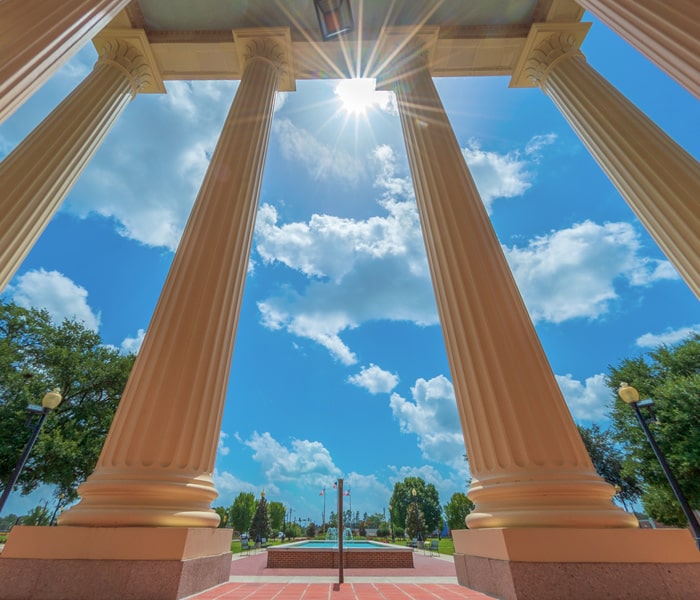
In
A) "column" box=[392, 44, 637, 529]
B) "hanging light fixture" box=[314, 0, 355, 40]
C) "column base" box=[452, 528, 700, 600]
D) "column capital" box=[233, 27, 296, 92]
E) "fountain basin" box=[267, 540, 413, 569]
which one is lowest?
"fountain basin" box=[267, 540, 413, 569]

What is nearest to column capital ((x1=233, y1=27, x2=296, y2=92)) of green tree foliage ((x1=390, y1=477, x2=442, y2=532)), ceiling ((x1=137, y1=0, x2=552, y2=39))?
ceiling ((x1=137, y1=0, x2=552, y2=39))

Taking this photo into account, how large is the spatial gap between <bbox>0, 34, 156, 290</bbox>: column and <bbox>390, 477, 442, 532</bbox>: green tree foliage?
414 ft

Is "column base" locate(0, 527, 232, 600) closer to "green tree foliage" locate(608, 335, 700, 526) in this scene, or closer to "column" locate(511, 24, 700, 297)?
"column" locate(511, 24, 700, 297)

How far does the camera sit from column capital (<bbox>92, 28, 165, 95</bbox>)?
40.6ft

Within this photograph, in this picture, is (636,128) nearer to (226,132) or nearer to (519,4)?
(519,4)

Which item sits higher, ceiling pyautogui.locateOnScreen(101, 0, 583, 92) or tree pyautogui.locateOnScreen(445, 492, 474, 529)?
ceiling pyautogui.locateOnScreen(101, 0, 583, 92)

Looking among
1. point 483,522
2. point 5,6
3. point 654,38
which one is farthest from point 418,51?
point 483,522

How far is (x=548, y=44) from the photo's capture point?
41.1 feet

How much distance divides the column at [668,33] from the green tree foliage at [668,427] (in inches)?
829

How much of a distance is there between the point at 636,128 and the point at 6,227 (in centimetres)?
1537

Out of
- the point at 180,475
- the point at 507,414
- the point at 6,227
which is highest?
the point at 6,227

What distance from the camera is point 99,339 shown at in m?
34.0

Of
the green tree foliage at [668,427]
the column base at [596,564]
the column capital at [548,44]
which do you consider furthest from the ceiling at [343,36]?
the green tree foliage at [668,427]

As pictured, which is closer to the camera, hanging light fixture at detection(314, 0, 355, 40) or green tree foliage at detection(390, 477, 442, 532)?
hanging light fixture at detection(314, 0, 355, 40)
